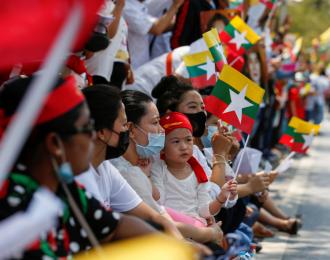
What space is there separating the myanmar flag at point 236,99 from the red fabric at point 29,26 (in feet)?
13.4

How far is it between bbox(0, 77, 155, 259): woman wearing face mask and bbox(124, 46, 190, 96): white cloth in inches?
182

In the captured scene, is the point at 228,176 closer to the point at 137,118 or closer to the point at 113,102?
the point at 137,118

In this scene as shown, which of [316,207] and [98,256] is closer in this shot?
[98,256]


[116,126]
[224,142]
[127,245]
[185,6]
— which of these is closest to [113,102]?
[116,126]

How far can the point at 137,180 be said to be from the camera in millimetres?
5918

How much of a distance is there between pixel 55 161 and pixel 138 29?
5.29 meters

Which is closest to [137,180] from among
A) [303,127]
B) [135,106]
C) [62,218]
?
[135,106]

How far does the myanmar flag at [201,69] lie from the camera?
823cm

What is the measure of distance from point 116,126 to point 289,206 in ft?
21.3

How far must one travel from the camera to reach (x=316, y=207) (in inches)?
442

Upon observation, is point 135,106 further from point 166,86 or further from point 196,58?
point 196,58

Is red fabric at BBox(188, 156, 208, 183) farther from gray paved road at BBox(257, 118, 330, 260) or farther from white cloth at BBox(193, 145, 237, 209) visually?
gray paved road at BBox(257, 118, 330, 260)

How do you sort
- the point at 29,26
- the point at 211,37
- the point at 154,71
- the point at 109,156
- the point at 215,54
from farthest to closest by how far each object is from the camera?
the point at 154,71, the point at 215,54, the point at 211,37, the point at 109,156, the point at 29,26

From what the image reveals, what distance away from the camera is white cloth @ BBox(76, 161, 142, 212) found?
5027 mm
